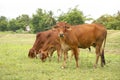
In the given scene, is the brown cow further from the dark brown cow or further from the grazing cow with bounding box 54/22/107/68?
the grazing cow with bounding box 54/22/107/68

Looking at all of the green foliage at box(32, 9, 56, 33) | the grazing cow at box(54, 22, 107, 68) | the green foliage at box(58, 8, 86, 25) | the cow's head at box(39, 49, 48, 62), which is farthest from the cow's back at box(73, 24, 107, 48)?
the green foliage at box(32, 9, 56, 33)

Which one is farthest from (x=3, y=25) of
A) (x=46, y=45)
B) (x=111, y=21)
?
(x=46, y=45)

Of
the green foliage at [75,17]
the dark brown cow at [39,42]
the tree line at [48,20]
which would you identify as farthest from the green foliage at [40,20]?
the dark brown cow at [39,42]

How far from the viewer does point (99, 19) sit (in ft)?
198

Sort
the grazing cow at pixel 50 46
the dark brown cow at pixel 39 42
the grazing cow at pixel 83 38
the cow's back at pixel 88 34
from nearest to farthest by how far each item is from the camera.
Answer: the grazing cow at pixel 83 38 → the cow's back at pixel 88 34 → the grazing cow at pixel 50 46 → the dark brown cow at pixel 39 42

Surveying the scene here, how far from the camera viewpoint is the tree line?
5467cm

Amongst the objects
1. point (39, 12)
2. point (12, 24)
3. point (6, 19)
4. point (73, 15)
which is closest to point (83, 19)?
point (73, 15)

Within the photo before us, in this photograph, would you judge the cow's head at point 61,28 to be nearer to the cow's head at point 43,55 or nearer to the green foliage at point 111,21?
the cow's head at point 43,55

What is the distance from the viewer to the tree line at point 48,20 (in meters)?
54.7

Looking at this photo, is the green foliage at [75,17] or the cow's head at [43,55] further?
the green foliage at [75,17]

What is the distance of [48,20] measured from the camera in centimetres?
5825

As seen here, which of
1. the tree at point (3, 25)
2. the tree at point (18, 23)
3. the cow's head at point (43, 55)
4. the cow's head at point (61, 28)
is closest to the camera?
the cow's head at point (61, 28)

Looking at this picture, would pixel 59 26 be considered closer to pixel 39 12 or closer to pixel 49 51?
pixel 49 51

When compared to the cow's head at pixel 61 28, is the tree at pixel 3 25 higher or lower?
lower
